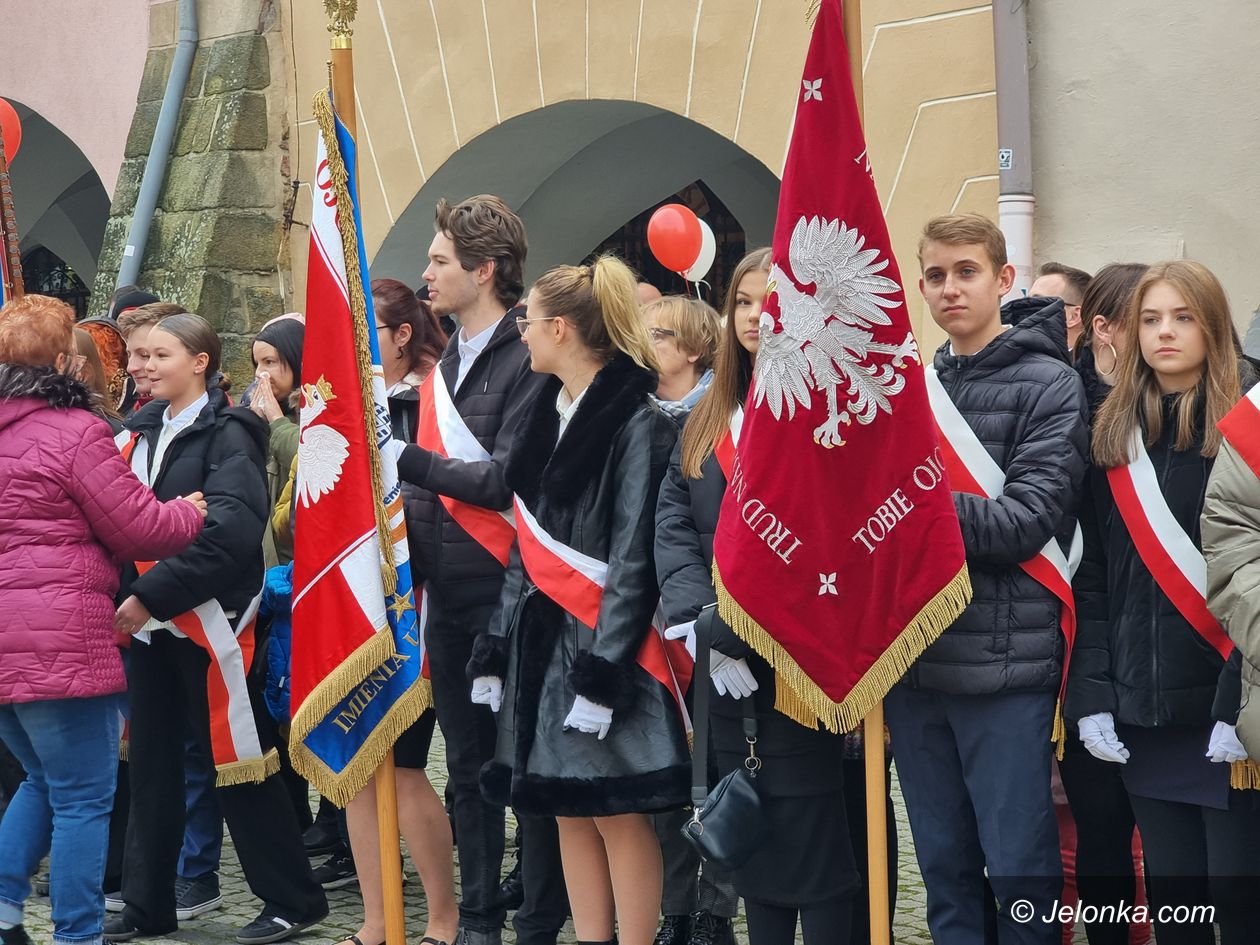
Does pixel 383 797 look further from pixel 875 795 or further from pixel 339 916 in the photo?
pixel 875 795

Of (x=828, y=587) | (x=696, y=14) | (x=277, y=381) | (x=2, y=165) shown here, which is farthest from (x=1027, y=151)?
(x=2, y=165)

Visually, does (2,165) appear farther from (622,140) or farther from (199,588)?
(622,140)

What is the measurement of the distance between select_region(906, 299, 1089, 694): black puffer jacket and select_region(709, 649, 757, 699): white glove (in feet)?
1.34

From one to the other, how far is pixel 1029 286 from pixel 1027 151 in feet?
1.86

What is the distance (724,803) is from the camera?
3.39 m

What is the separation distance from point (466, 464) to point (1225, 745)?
6.68 feet

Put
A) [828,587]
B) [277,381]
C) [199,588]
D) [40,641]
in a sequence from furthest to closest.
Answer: [277,381] < [199,588] < [40,641] < [828,587]

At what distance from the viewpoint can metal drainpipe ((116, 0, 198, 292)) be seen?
10.1 m

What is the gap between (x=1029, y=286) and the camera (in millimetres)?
6512

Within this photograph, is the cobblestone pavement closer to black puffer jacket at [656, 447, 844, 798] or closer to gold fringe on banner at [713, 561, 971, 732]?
black puffer jacket at [656, 447, 844, 798]

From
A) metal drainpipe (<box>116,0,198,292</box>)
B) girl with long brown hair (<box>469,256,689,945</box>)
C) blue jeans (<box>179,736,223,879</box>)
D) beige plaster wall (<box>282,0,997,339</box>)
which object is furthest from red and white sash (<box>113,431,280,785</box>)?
metal drainpipe (<box>116,0,198,292</box>)

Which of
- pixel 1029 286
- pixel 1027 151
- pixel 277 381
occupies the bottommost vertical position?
pixel 277 381

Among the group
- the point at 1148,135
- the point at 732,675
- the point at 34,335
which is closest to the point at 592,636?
the point at 732,675

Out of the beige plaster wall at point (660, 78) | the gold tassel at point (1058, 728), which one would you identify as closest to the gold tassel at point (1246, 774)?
the gold tassel at point (1058, 728)
